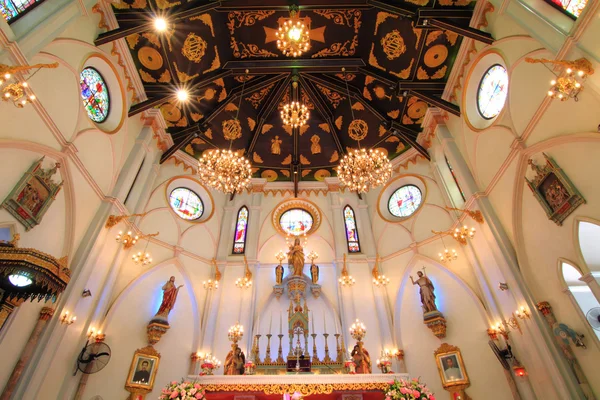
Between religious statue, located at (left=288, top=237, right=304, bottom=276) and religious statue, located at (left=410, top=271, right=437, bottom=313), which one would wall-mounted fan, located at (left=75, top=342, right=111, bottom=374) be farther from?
religious statue, located at (left=410, top=271, right=437, bottom=313)

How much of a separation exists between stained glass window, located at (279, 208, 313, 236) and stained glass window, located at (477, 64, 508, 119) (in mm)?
9865

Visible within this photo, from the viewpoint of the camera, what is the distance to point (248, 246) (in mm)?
15984

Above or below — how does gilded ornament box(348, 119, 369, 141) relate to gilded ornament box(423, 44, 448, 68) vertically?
above

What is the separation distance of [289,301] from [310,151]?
27.0 ft

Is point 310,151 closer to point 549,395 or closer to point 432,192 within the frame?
point 432,192

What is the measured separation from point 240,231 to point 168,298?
5.51 metres

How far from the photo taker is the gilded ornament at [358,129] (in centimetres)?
1609

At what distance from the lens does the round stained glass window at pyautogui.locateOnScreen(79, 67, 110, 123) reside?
10.4 m

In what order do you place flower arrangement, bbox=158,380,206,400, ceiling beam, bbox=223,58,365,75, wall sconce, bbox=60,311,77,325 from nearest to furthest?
1. flower arrangement, bbox=158,380,206,400
2. wall sconce, bbox=60,311,77,325
3. ceiling beam, bbox=223,58,365,75

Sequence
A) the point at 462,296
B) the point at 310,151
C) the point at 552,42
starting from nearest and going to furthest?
the point at 552,42 < the point at 462,296 < the point at 310,151

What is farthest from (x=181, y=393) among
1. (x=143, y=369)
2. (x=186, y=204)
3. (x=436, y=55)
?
(x=436, y=55)

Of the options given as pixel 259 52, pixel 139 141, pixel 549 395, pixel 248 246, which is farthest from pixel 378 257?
pixel 139 141

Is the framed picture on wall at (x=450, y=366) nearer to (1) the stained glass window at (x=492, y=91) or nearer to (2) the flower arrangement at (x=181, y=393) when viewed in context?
(1) the stained glass window at (x=492, y=91)

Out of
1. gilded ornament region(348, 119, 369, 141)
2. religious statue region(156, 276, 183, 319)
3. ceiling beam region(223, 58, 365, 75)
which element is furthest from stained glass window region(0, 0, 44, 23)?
gilded ornament region(348, 119, 369, 141)
